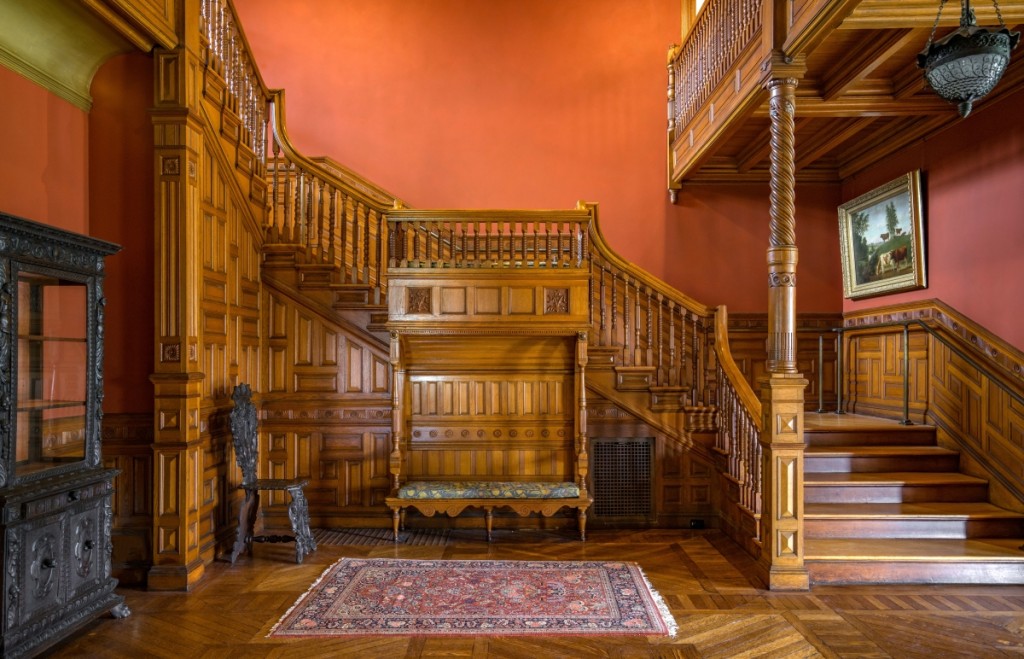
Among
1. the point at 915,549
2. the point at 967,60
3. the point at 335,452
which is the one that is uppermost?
the point at 967,60

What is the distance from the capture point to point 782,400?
4.44 metres

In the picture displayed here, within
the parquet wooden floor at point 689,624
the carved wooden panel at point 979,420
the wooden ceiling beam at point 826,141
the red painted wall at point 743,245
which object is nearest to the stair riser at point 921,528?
the carved wooden panel at point 979,420

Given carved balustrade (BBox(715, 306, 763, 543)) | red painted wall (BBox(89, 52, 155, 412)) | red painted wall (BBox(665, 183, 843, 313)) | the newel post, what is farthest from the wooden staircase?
red painted wall (BBox(89, 52, 155, 412))

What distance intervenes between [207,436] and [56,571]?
4.99 feet

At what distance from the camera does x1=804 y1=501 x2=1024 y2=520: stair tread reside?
4844mm

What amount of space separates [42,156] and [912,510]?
21.7 feet

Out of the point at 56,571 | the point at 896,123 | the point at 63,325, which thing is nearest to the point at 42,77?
the point at 63,325

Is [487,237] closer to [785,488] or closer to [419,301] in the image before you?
[419,301]

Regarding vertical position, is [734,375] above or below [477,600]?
above

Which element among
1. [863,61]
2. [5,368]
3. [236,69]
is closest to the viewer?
[5,368]

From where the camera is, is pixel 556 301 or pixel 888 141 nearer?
pixel 556 301

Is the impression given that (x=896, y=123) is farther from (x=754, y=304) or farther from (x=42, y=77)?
(x=42, y=77)

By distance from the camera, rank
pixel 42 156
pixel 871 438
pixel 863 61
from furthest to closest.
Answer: pixel 871 438 < pixel 863 61 < pixel 42 156

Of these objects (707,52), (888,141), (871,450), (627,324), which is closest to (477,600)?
(627,324)
